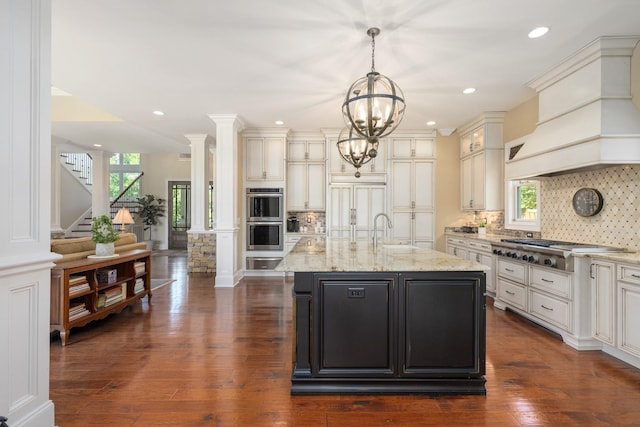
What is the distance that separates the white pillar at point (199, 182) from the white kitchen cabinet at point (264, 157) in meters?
1.17

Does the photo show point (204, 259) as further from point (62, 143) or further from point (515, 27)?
point (515, 27)

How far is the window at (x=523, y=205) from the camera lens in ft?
14.0

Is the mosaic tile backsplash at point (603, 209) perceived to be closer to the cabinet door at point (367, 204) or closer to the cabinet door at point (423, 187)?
the cabinet door at point (423, 187)

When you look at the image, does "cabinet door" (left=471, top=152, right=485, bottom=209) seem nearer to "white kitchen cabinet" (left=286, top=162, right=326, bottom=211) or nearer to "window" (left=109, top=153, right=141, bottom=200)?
"white kitchen cabinet" (left=286, top=162, right=326, bottom=211)

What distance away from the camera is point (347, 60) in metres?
3.29

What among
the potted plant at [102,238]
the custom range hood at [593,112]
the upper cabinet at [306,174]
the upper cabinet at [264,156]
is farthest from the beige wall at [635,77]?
the potted plant at [102,238]

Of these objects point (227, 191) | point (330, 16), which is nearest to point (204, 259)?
point (227, 191)

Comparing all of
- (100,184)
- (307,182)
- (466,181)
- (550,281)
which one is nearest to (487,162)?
(466,181)

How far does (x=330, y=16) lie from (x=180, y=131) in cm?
463

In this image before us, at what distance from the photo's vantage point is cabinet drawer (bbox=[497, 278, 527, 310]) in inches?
138

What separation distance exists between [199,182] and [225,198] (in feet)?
5.37

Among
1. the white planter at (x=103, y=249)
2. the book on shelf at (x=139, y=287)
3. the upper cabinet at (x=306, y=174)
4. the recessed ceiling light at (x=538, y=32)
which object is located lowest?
the book on shelf at (x=139, y=287)

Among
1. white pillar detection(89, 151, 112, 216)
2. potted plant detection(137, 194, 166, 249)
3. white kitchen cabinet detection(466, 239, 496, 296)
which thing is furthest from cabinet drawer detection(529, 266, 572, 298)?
potted plant detection(137, 194, 166, 249)

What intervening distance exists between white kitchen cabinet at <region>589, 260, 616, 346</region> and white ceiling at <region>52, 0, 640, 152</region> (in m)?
2.10
